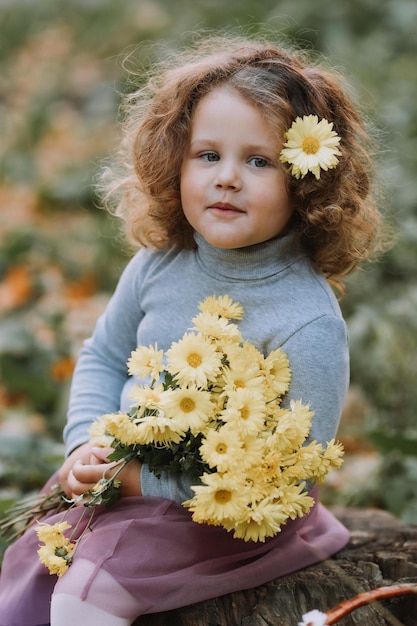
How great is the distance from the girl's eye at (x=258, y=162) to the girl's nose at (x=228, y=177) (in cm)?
5

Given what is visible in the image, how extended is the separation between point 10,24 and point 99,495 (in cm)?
765

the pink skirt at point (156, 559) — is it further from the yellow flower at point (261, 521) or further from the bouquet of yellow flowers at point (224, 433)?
the yellow flower at point (261, 521)

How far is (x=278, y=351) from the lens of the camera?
1.84 meters

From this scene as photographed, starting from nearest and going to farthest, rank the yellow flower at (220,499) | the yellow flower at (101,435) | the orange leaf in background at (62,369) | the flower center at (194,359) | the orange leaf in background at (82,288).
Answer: the yellow flower at (220,499) → the flower center at (194,359) → the yellow flower at (101,435) → the orange leaf in background at (62,369) → the orange leaf in background at (82,288)

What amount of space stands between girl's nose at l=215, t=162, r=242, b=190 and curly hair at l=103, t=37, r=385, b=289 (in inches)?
4.8

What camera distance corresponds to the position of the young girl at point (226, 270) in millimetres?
1836

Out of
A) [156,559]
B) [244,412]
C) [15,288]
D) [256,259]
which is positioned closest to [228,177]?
[256,259]

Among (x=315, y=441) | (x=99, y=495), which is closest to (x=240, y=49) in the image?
(x=315, y=441)

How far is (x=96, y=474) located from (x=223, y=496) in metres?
0.35

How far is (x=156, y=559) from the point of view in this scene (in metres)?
1.82

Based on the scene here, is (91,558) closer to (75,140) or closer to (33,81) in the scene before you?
(75,140)

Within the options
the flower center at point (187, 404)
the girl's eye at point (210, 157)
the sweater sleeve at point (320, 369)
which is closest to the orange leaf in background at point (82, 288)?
the girl's eye at point (210, 157)

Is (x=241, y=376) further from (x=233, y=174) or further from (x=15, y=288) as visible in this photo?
(x=15, y=288)

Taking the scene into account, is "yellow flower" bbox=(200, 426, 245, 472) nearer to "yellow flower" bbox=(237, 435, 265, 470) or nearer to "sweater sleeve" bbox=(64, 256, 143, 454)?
"yellow flower" bbox=(237, 435, 265, 470)
